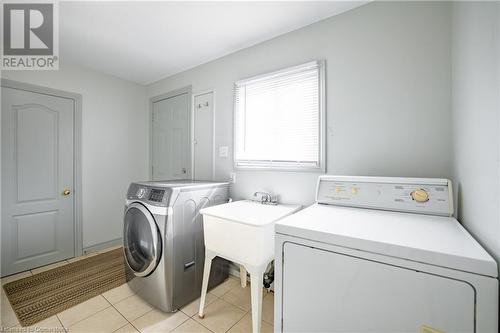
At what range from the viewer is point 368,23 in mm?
1568

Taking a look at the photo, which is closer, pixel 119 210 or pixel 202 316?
pixel 202 316

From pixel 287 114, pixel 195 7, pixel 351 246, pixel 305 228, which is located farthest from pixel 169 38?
pixel 351 246

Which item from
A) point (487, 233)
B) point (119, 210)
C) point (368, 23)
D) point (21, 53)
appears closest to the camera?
point (487, 233)

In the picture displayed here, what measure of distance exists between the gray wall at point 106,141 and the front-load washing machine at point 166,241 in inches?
51.9

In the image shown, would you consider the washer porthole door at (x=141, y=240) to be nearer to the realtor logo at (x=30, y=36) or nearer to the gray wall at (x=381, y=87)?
the gray wall at (x=381, y=87)

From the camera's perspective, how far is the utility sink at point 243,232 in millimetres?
1334

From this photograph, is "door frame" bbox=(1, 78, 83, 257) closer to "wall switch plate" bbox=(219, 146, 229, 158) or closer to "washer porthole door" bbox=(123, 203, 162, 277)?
"washer porthole door" bbox=(123, 203, 162, 277)

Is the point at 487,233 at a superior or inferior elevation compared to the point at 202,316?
superior

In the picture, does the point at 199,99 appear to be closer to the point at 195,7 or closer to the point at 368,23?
the point at 195,7

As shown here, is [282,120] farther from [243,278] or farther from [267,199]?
[243,278]

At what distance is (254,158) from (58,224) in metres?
2.51

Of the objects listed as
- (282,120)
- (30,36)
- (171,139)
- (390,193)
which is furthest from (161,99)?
(390,193)

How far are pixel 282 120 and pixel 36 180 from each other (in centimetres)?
282

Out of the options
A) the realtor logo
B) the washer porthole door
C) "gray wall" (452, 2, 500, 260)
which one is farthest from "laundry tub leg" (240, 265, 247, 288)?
the realtor logo
